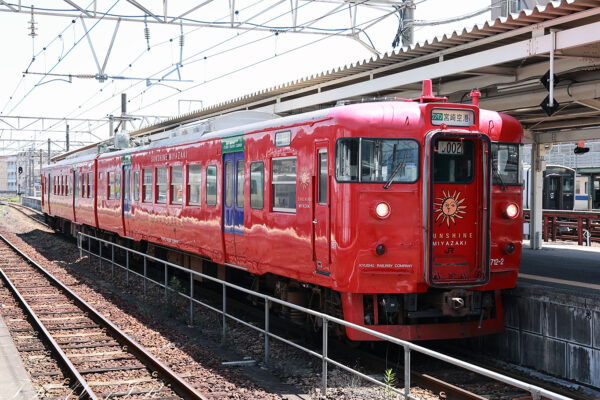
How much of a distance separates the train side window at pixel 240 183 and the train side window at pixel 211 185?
0.92 metres

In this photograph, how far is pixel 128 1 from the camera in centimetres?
1309

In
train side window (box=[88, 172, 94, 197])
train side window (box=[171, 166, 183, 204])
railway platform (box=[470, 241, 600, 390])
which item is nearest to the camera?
railway platform (box=[470, 241, 600, 390])

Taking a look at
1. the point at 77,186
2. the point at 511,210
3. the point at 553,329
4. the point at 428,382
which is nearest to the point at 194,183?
the point at 511,210

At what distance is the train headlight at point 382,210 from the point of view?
26.2ft

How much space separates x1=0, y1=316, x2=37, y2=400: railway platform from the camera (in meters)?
7.14

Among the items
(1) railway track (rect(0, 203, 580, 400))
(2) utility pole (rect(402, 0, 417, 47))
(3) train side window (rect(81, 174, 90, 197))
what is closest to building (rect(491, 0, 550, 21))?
(2) utility pole (rect(402, 0, 417, 47))

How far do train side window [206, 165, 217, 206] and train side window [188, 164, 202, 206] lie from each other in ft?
1.31

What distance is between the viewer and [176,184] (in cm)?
1360

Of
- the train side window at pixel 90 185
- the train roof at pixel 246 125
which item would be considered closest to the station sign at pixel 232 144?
the train roof at pixel 246 125

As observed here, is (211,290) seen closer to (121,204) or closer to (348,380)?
(121,204)

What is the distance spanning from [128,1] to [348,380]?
8.59 metres

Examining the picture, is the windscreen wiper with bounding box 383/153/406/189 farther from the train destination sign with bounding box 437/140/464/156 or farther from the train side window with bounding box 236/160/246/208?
the train side window with bounding box 236/160/246/208

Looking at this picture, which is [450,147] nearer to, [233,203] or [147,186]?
[233,203]

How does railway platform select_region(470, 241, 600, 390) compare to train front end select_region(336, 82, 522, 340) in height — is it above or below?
below
